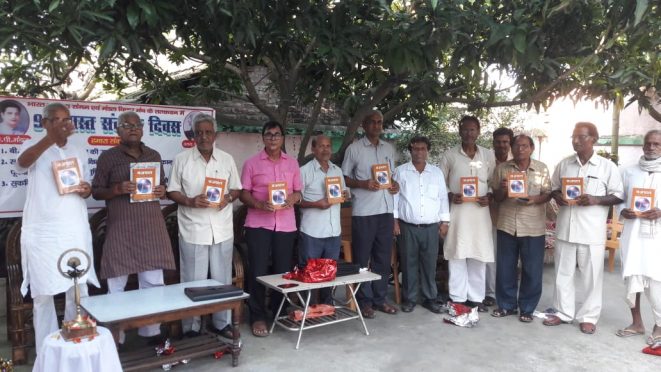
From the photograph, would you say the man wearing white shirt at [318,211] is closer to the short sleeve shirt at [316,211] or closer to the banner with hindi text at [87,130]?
the short sleeve shirt at [316,211]

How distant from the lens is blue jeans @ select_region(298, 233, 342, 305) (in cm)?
496

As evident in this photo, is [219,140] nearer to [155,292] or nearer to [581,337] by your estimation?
[155,292]

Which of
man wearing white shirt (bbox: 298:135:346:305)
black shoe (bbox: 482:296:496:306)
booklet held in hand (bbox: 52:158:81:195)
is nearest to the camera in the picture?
booklet held in hand (bbox: 52:158:81:195)

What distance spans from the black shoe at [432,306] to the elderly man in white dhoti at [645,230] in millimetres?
1730

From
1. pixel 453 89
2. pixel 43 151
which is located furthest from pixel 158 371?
pixel 453 89

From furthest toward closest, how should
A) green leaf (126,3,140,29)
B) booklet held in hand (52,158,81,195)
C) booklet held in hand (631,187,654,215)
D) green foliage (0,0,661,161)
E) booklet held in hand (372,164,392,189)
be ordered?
booklet held in hand (372,164,392,189) < booklet held in hand (631,187,654,215) < booklet held in hand (52,158,81,195) < green foliage (0,0,661,161) < green leaf (126,3,140,29)

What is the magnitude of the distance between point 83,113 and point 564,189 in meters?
4.68

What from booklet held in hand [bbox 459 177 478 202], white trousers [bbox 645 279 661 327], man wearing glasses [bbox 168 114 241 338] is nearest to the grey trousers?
booklet held in hand [bbox 459 177 478 202]

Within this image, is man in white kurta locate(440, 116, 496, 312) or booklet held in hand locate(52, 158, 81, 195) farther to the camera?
man in white kurta locate(440, 116, 496, 312)

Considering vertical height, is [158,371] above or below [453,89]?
below

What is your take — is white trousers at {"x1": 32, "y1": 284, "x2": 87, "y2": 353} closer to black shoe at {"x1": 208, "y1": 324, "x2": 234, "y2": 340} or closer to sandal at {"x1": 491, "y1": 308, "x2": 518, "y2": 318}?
black shoe at {"x1": 208, "y1": 324, "x2": 234, "y2": 340}

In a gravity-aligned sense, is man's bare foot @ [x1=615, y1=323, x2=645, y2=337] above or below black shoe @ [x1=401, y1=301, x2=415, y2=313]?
below

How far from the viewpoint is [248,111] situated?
7945 mm

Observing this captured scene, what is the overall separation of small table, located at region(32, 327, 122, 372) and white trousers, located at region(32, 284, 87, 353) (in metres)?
1.02
